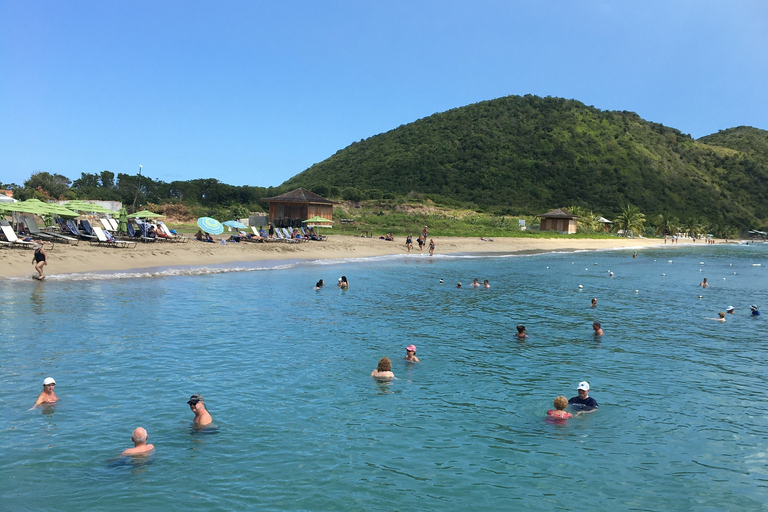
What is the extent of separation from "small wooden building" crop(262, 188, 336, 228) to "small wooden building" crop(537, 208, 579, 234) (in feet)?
109

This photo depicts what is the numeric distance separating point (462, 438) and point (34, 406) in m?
7.59

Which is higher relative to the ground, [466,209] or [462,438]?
[466,209]

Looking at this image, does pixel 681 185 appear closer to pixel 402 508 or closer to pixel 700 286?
pixel 700 286

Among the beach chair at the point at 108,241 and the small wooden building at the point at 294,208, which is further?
the small wooden building at the point at 294,208

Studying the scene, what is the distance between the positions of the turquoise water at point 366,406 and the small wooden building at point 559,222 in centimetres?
5269

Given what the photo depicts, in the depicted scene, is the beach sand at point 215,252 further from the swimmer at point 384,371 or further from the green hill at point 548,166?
the green hill at point 548,166

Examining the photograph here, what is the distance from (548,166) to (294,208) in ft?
248

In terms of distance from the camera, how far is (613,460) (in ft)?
28.8

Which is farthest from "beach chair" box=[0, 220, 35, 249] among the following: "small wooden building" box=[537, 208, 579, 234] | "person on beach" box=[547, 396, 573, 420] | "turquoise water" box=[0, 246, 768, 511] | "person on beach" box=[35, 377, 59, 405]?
"small wooden building" box=[537, 208, 579, 234]

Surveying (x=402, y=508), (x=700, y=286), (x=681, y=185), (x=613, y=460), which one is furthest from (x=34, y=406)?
(x=681, y=185)

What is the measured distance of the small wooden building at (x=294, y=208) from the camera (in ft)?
177

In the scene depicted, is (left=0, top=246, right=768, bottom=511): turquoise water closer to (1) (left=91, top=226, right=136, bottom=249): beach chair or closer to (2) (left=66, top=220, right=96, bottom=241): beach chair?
(1) (left=91, top=226, right=136, bottom=249): beach chair

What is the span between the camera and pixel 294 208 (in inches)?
2149

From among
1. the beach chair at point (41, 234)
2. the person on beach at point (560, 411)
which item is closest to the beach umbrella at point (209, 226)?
the beach chair at point (41, 234)
